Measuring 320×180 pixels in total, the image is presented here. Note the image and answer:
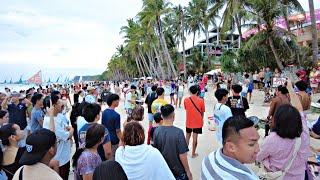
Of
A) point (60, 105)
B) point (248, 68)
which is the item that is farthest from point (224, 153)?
point (248, 68)

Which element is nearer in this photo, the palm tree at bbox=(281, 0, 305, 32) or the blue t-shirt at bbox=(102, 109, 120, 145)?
the blue t-shirt at bbox=(102, 109, 120, 145)

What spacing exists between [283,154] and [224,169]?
5.25 feet

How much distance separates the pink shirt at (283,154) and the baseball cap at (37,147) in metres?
2.05

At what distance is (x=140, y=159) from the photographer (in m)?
3.34

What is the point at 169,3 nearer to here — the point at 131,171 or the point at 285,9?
the point at 285,9

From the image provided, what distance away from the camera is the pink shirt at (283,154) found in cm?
339

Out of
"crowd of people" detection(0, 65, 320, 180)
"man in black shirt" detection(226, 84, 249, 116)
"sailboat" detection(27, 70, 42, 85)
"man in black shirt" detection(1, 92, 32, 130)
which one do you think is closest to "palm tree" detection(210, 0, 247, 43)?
"sailboat" detection(27, 70, 42, 85)

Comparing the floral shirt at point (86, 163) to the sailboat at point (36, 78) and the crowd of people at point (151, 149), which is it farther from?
the sailboat at point (36, 78)

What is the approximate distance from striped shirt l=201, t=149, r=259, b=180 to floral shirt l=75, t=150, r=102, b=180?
1444 mm

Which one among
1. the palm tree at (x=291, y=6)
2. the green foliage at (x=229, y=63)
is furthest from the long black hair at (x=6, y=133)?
the green foliage at (x=229, y=63)

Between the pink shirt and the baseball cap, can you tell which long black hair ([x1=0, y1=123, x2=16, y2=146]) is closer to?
the baseball cap

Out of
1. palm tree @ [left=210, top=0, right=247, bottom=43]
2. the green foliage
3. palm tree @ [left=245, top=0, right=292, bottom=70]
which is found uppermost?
palm tree @ [left=210, top=0, right=247, bottom=43]

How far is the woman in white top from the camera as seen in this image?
3.32 metres

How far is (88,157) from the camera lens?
3340mm
